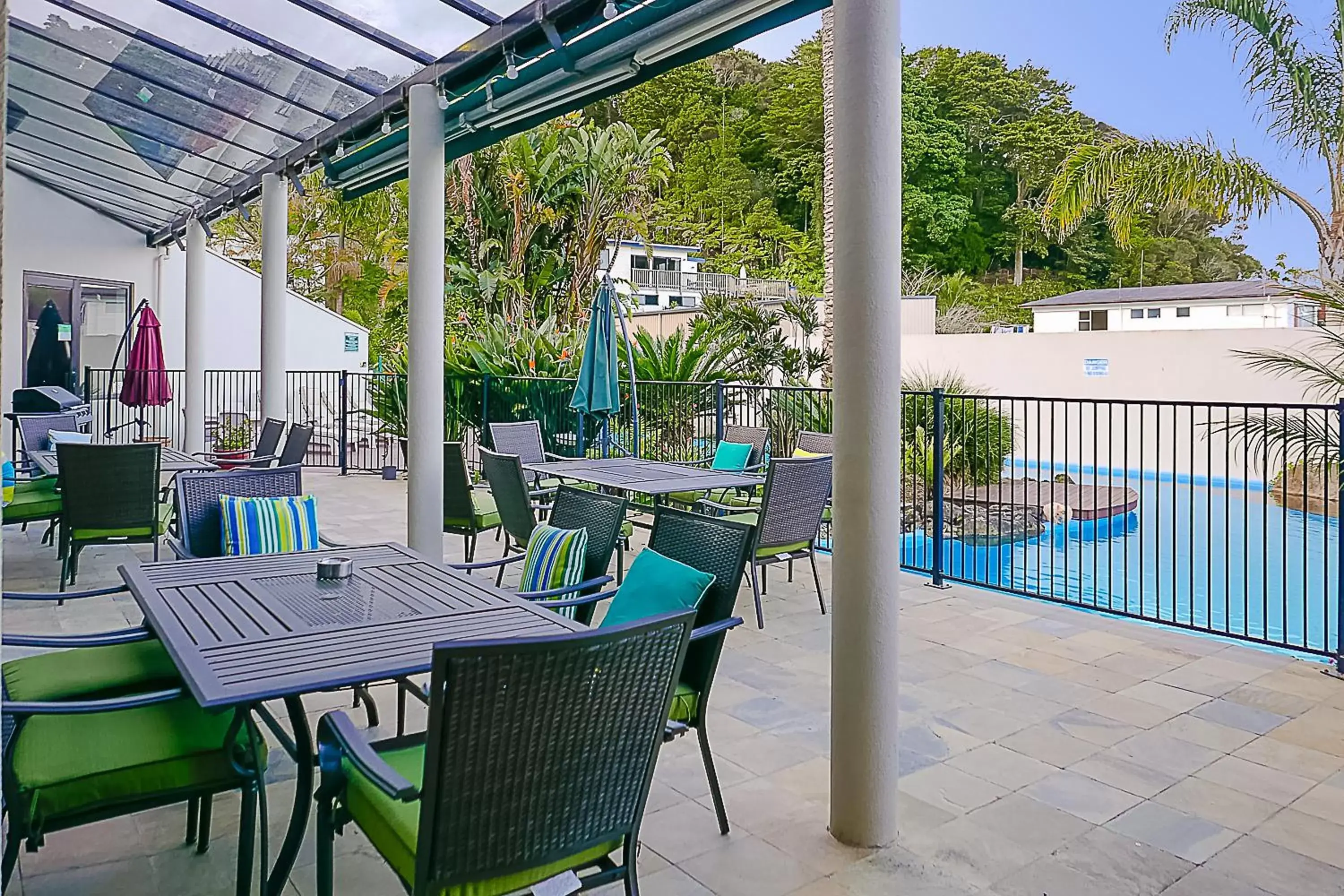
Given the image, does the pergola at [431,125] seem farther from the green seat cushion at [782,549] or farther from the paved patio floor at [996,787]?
the green seat cushion at [782,549]

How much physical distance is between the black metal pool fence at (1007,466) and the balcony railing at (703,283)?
1238cm

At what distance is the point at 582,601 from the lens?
120 inches

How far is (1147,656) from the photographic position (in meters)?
4.60

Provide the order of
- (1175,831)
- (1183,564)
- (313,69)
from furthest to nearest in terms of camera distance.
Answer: (1183,564), (313,69), (1175,831)

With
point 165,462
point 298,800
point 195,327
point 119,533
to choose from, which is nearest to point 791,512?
point 298,800

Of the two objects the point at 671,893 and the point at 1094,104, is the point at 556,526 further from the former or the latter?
the point at 1094,104

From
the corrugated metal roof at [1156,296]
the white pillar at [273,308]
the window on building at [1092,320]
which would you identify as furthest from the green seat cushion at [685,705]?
the window on building at [1092,320]

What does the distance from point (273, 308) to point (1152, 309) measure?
25.7 m

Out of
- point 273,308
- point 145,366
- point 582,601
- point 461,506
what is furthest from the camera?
point 145,366

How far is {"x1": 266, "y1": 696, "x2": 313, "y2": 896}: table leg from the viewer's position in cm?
220

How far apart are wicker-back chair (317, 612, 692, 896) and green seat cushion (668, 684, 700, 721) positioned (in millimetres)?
643

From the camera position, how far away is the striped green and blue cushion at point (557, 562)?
11.0 ft

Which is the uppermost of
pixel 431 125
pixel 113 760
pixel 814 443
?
pixel 431 125

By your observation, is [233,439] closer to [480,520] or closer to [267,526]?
[480,520]
